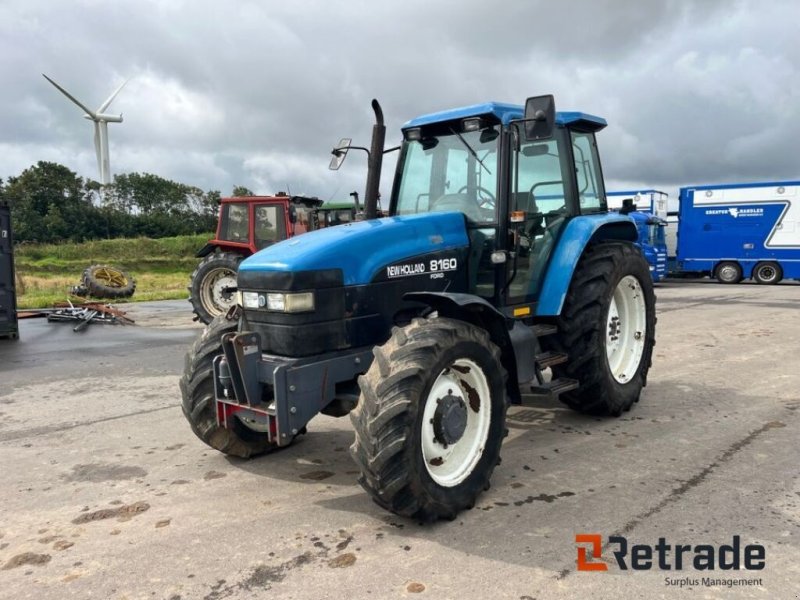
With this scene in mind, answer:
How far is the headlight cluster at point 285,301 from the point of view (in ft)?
11.4

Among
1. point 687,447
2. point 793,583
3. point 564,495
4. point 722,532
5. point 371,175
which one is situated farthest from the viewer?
point 371,175

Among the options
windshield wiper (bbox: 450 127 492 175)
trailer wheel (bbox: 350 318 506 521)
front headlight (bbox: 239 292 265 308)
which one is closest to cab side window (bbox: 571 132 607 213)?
windshield wiper (bbox: 450 127 492 175)

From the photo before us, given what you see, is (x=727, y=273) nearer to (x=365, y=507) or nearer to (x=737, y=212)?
(x=737, y=212)

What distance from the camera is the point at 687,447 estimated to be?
4375mm

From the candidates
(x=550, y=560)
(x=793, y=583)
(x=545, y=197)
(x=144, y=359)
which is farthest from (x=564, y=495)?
(x=144, y=359)

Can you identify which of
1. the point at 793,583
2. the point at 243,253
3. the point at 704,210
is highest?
the point at 704,210

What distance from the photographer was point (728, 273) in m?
22.4

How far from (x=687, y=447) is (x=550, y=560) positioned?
78.9 inches

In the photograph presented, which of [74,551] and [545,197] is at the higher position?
[545,197]

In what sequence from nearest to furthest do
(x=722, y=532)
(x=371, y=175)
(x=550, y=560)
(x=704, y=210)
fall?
(x=550, y=560)
(x=722, y=532)
(x=371, y=175)
(x=704, y=210)

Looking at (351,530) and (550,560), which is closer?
(550,560)

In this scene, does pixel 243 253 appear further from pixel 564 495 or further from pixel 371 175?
pixel 564 495

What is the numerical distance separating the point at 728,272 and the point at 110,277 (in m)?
21.2

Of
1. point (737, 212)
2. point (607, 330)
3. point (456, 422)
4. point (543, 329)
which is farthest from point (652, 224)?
point (456, 422)
